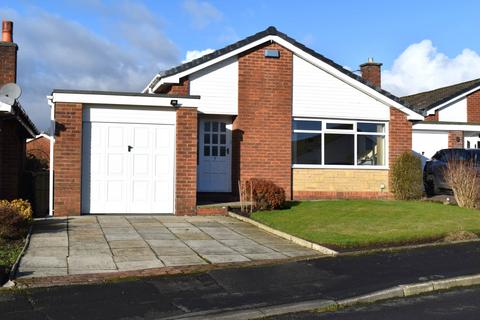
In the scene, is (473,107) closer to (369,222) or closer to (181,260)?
(369,222)

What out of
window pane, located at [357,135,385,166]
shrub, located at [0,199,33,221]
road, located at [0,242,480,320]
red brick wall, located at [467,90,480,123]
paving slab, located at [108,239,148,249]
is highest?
red brick wall, located at [467,90,480,123]

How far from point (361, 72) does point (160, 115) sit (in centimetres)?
1202

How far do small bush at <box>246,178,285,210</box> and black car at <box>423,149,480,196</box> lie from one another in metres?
6.83

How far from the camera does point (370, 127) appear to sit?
1833cm

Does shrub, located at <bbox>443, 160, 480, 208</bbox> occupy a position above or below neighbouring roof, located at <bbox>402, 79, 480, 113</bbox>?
below

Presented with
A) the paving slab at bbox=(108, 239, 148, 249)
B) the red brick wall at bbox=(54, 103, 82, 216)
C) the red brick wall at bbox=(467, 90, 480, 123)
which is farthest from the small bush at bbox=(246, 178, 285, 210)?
the red brick wall at bbox=(467, 90, 480, 123)

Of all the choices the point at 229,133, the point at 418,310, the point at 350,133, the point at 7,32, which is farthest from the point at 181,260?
the point at 7,32

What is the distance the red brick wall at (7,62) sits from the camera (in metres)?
17.5

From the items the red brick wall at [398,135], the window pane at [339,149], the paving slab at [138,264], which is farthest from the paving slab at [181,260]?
the red brick wall at [398,135]

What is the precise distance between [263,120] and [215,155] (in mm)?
1777

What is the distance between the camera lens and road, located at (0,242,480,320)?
6.38 m

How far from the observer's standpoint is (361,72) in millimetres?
23609

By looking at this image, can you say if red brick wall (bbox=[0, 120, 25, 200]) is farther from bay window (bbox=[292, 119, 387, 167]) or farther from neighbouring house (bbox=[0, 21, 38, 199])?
bay window (bbox=[292, 119, 387, 167])

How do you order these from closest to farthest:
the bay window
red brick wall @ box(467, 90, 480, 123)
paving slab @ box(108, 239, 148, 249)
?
paving slab @ box(108, 239, 148, 249)
the bay window
red brick wall @ box(467, 90, 480, 123)
